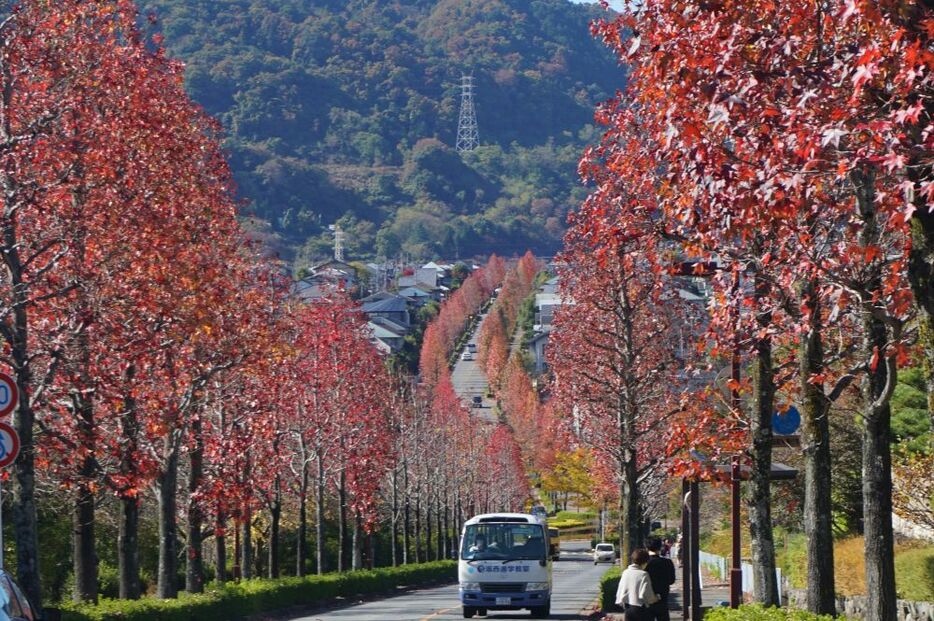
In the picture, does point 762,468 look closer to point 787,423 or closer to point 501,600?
point 787,423

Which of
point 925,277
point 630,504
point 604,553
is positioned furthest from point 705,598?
point 604,553

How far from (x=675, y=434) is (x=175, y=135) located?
1250 centimetres

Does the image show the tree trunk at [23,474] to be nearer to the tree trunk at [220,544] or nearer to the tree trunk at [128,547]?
the tree trunk at [128,547]

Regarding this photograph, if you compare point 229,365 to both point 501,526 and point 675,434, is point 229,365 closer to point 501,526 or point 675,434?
point 501,526

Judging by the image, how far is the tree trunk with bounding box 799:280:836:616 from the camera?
586 inches

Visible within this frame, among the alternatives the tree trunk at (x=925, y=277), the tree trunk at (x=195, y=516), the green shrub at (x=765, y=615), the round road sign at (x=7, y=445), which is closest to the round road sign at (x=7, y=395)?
the round road sign at (x=7, y=445)

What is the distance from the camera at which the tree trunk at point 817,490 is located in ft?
48.9

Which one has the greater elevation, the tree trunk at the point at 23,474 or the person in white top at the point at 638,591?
the tree trunk at the point at 23,474

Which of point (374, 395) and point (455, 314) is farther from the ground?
point (455, 314)

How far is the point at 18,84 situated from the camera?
20016 mm

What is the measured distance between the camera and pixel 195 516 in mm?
30984

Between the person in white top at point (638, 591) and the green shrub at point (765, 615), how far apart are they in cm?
86

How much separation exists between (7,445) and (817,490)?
8.73 meters

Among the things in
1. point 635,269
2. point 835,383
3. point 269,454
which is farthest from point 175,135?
point 269,454
